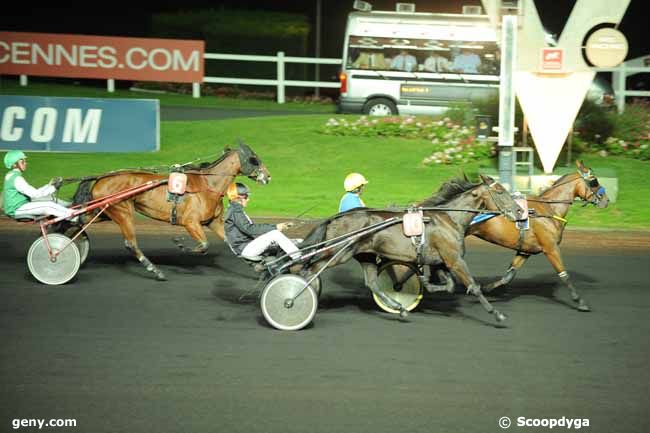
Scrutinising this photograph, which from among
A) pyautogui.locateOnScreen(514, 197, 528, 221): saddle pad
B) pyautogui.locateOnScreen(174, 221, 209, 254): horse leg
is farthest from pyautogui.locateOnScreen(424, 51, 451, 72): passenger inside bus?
pyautogui.locateOnScreen(514, 197, 528, 221): saddle pad

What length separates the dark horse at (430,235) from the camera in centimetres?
864

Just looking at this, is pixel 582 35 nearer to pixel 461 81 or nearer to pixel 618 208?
pixel 618 208

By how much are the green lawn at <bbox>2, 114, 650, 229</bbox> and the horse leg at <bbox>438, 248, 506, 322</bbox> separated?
5846mm

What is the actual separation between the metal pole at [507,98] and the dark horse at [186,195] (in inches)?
186

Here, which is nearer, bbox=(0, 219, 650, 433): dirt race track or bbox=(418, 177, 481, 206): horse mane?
bbox=(0, 219, 650, 433): dirt race track

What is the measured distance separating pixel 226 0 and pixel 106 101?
51.8 ft

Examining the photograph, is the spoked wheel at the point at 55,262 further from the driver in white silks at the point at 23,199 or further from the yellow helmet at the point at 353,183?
the yellow helmet at the point at 353,183

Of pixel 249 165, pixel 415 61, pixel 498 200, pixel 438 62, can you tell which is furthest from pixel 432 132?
pixel 498 200

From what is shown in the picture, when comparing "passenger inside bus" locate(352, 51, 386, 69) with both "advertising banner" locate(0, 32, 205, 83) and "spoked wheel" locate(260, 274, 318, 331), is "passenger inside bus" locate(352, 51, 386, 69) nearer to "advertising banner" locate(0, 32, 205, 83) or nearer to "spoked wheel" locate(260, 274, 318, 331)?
"advertising banner" locate(0, 32, 205, 83)

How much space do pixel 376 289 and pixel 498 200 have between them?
1.44 meters

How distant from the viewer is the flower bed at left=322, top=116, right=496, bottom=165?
688 inches

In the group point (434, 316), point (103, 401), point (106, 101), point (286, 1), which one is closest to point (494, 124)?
point (106, 101)

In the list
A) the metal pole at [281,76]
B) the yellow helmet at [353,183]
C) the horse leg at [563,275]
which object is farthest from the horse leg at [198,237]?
the metal pole at [281,76]

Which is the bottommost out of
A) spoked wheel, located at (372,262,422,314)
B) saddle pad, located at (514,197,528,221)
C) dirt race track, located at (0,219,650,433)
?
dirt race track, located at (0,219,650,433)
